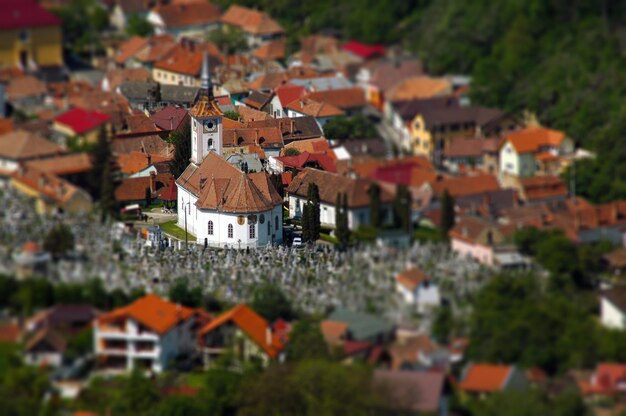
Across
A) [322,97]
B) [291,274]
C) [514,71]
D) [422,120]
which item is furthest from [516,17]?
[291,274]

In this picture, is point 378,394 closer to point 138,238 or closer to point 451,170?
point 138,238

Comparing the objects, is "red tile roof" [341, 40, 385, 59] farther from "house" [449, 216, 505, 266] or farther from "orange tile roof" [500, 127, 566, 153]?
"house" [449, 216, 505, 266]

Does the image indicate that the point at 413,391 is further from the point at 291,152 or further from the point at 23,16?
the point at 23,16

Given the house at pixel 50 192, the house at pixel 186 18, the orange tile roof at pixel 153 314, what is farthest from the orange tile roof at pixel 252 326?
the house at pixel 186 18

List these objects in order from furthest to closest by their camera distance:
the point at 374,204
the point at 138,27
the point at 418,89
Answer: the point at 138,27
the point at 418,89
the point at 374,204

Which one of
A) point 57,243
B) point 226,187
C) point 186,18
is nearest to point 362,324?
point 57,243

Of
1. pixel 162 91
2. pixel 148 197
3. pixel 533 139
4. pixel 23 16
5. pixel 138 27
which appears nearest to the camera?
pixel 148 197

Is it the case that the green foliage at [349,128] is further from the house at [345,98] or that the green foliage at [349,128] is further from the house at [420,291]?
the house at [420,291]

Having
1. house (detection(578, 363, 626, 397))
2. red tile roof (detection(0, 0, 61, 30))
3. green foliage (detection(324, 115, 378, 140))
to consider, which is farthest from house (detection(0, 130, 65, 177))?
red tile roof (detection(0, 0, 61, 30))
